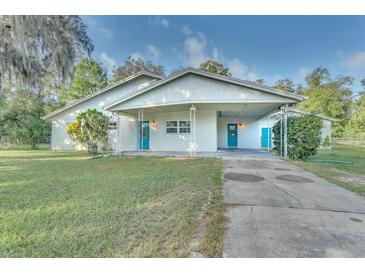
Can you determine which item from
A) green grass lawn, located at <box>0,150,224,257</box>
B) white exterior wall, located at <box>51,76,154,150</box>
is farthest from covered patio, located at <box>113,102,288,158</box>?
green grass lawn, located at <box>0,150,224,257</box>

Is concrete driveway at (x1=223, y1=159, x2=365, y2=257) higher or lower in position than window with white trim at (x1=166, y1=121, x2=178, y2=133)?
lower

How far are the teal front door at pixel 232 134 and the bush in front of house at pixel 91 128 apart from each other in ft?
29.7

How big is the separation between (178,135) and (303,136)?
6876 mm

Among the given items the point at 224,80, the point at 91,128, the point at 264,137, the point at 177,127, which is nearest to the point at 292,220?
the point at 224,80

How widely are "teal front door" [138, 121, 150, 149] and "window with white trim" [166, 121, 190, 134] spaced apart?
1594 mm

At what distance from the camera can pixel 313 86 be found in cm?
3322

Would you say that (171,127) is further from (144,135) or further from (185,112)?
(144,135)

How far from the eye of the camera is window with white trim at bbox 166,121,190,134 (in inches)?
469

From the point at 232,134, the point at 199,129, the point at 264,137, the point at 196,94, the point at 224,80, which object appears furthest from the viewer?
the point at 232,134

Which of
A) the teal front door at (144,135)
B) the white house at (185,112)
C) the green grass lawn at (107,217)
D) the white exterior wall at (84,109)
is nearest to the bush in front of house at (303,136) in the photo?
the white house at (185,112)

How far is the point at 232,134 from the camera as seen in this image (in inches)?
571

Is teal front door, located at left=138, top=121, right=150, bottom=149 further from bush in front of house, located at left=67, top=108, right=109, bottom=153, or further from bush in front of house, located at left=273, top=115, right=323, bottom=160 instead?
bush in front of house, located at left=273, top=115, right=323, bottom=160

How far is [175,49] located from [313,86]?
2872cm

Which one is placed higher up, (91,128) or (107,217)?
(91,128)
